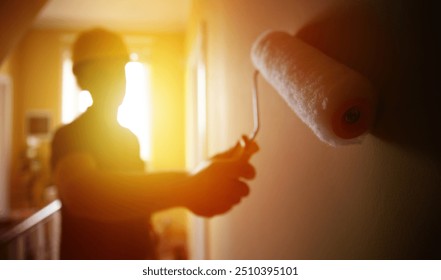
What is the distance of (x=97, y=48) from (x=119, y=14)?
119 cm

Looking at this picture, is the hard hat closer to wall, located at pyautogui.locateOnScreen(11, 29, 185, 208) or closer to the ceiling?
the ceiling

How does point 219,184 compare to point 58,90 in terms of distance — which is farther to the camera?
point 58,90

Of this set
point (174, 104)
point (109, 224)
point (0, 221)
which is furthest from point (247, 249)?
point (174, 104)

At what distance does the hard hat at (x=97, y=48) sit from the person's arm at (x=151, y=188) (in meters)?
0.17

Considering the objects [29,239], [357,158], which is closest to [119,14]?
[29,239]

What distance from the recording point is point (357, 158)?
30 centimetres

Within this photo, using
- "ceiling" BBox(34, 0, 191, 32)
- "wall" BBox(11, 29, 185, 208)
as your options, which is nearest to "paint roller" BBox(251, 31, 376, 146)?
"ceiling" BBox(34, 0, 191, 32)

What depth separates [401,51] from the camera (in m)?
0.25

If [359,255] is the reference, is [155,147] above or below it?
above

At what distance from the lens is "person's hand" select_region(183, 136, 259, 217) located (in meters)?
0.41

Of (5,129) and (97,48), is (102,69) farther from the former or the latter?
(5,129)

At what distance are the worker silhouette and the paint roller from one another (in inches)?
5.6

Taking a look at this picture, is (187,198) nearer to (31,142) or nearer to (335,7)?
(335,7)
